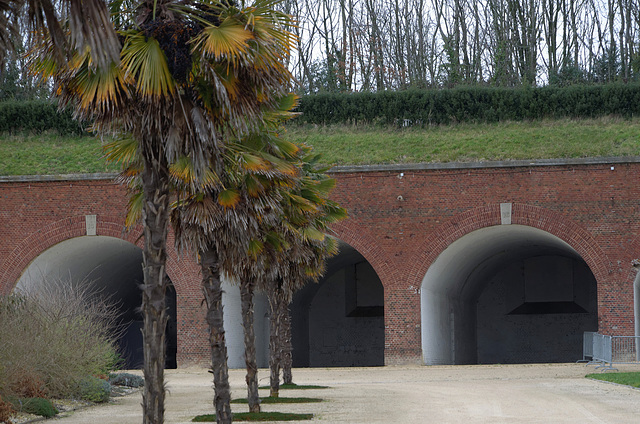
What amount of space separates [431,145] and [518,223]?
5038 millimetres

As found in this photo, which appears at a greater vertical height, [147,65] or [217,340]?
[147,65]

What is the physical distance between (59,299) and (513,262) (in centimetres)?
2347

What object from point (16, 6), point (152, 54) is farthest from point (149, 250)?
point (16, 6)

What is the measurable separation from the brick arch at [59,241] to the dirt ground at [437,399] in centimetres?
413

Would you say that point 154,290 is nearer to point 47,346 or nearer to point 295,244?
point 295,244

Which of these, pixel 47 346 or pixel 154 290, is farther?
pixel 47 346

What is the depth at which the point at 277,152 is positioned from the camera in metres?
14.2

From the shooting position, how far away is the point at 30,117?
3738 centimetres

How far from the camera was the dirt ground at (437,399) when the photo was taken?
45.1 ft

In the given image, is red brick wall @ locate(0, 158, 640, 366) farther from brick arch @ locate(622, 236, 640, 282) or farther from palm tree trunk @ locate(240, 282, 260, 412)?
palm tree trunk @ locate(240, 282, 260, 412)

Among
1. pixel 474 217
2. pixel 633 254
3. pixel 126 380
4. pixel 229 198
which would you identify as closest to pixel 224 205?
pixel 229 198

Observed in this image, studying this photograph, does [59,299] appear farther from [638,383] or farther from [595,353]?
[595,353]

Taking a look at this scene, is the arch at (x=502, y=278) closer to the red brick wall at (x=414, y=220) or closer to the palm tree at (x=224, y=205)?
the red brick wall at (x=414, y=220)

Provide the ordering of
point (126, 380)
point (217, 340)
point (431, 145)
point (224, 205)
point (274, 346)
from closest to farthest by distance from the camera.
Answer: point (217, 340) → point (224, 205) → point (274, 346) → point (126, 380) → point (431, 145)
